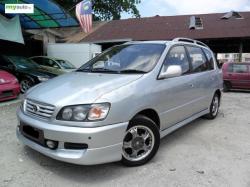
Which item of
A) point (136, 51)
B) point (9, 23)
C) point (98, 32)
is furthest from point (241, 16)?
point (136, 51)

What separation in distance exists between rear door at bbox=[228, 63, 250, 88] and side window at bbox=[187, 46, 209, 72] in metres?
7.49

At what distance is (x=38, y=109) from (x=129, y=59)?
166cm

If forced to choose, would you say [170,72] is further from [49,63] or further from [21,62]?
[49,63]

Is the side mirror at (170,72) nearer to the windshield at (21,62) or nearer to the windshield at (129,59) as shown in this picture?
the windshield at (129,59)

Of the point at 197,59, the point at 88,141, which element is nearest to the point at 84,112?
the point at 88,141

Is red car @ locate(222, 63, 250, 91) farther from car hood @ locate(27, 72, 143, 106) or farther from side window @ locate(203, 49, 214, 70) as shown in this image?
car hood @ locate(27, 72, 143, 106)

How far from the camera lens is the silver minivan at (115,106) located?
3535 millimetres

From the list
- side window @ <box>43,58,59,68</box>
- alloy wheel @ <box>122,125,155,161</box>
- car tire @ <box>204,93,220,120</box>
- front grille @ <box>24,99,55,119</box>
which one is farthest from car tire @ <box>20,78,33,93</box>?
alloy wheel @ <box>122,125,155,161</box>

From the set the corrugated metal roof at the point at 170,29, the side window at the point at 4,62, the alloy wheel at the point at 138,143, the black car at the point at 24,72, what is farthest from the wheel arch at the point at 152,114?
the corrugated metal roof at the point at 170,29

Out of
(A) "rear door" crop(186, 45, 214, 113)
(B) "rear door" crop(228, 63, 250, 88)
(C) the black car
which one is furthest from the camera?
(B) "rear door" crop(228, 63, 250, 88)

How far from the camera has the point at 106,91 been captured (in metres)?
3.73

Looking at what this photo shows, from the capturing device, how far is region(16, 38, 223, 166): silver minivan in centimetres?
354

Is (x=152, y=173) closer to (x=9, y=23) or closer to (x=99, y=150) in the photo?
(x=99, y=150)

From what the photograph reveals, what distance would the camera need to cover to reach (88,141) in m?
3.46
